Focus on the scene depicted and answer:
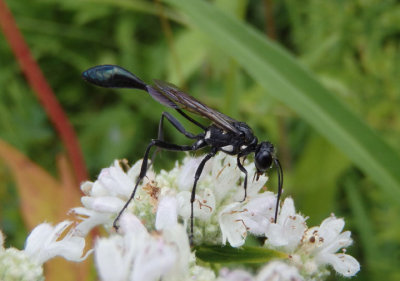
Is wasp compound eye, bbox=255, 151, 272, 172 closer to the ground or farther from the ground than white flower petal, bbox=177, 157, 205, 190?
farther from the ground

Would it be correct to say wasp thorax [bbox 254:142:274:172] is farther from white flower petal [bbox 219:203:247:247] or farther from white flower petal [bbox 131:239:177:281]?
white flower petal [bbox 131:239:177:281]

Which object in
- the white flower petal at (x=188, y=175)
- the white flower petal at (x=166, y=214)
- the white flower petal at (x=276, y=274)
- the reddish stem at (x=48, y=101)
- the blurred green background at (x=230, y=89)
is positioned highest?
the blurred green background at (x=230, y=89)

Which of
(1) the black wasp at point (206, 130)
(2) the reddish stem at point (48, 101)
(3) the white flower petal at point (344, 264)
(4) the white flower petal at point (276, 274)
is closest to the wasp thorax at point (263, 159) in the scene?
(1) the black wasp at point (206, 130)

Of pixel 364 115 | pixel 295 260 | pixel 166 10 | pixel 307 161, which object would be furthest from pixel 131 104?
pixel 295 260

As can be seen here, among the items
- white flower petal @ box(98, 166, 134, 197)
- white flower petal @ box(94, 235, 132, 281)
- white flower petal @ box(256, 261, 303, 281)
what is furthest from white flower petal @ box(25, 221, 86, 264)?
white flower petal @ box(256, 261, 303, 281)

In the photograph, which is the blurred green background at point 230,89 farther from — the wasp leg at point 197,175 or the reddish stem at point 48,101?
the wasp leg at point 197,175

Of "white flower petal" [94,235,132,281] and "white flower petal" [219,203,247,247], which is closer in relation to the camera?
"white flower petal" [94,235,132,281]
